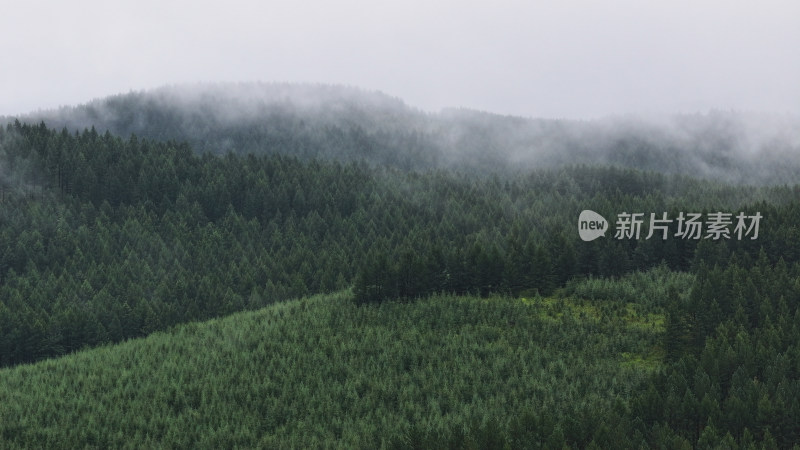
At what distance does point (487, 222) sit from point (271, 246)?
53.2 meters

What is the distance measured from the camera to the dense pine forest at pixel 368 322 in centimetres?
5181

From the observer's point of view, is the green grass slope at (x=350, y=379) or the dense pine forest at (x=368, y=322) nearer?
the dense pine forest at (x=368, y=322)

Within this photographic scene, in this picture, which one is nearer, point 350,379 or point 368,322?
point 350,379

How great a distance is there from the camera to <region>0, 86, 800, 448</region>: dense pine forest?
5181 centimetres

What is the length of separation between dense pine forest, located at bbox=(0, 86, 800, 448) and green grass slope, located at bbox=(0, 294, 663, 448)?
12.5 inches

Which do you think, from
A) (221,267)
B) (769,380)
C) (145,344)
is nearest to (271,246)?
(221,267)

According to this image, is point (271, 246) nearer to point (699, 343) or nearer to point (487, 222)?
point (487, 222)

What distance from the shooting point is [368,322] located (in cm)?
8456

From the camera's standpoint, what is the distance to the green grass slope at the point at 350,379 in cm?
5491

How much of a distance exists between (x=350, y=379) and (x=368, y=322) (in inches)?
716

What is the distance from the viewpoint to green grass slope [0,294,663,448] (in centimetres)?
5491

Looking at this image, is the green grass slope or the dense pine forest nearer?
the dense pine forest

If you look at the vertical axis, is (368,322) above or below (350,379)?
above

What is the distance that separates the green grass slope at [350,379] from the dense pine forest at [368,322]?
32cm
